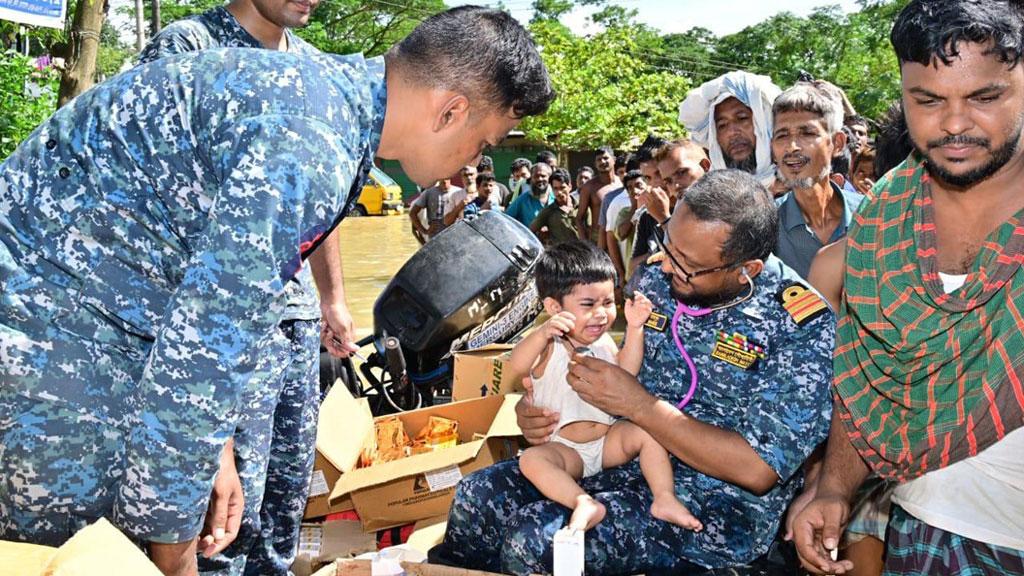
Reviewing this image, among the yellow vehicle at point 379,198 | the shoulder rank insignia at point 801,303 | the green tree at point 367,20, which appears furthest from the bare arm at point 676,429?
the green tree at point 367,20

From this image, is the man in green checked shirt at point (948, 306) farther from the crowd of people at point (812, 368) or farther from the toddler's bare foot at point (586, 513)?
the toddler's bare foot at point (586, 513)

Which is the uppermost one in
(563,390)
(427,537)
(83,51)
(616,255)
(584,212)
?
(563,390)

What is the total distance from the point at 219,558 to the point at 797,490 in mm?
1541

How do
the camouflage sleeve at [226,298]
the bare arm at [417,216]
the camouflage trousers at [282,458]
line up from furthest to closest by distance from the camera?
the bare arm at [417,216] → the camouflage trousers at [282,458] → the camouflage sleeve at [226,298]

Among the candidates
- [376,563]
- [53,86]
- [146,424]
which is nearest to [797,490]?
[376,563]

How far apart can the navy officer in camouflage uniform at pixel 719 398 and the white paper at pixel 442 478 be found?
2.06 feet

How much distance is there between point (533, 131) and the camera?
2561 centimetres

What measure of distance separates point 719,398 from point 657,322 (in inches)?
11.0

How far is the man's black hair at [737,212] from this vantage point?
244 cm

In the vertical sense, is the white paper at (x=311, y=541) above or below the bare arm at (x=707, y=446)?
below

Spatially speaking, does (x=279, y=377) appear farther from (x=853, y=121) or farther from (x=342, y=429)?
(x=853, y=121)

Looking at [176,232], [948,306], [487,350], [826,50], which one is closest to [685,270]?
[948,306]

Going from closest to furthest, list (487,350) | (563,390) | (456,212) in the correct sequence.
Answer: (563,390) < (487,350) < (456,212)

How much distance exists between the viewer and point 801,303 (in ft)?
7.95
